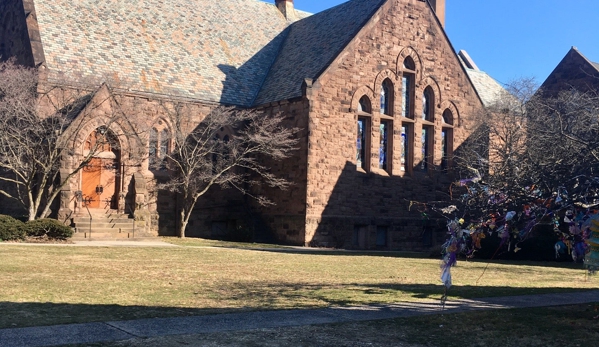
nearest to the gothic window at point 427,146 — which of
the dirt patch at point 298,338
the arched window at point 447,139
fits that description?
Answer: the arched window at point 447,139

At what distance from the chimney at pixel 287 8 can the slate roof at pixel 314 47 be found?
13.1ft

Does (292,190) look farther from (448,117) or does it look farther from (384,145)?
(448,117)

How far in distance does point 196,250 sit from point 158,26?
16428mm

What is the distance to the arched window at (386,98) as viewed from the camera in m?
34.1

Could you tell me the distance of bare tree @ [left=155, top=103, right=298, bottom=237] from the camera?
101 ft

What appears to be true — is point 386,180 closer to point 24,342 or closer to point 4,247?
point 4,247

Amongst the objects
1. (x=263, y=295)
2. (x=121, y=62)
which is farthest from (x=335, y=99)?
(x=263, y=295)

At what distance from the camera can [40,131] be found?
86.5 ft

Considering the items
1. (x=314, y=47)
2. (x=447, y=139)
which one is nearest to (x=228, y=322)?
(x=314, y=47)

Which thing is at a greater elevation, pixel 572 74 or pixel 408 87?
pixel 572 74

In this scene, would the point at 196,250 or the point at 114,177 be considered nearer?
the point at 196,250

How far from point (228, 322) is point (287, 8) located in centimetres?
3577

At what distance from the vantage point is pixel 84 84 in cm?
2897

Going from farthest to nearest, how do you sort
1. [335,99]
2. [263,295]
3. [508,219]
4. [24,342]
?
[335,99]
[263,295]
[508,219]
[24,342]
